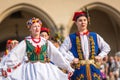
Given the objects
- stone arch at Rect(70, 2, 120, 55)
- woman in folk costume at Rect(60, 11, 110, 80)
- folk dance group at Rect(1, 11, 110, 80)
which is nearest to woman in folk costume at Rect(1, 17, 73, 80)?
folk dance group at Rect(1, 11, 110, 80)

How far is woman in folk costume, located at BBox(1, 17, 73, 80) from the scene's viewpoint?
584 cm

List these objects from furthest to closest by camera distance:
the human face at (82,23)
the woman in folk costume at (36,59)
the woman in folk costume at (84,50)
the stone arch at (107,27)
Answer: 1. the stone arch at (107,27)
2. the human face at (82,23)
3. the woman in folk costume at (84,50)
4. the woman in folk costume at (36,59)

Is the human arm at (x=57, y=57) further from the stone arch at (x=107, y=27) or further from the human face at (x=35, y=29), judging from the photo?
the stone arch at (x=107, y=27)

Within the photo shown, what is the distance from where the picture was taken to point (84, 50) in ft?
20.3

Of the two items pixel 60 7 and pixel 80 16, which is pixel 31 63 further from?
pixel 60 7

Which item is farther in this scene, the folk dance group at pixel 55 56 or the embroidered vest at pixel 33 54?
the embroidered vest at pixel 33 54

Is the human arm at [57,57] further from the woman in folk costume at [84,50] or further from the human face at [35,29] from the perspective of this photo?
the human face at [35,29]

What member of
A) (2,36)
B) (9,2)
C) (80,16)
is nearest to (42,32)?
(80,16)

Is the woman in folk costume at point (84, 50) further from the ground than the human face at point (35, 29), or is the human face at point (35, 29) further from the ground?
the human face at point (35, 29)

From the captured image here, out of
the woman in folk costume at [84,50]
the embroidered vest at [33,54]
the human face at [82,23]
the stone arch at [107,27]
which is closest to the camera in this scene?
the embroidered vest at [33,54]

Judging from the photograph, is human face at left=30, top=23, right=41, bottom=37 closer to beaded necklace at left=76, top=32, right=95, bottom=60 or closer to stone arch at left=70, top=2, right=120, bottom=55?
beaded necklace at left=76, top=32, right=95, bottom=60

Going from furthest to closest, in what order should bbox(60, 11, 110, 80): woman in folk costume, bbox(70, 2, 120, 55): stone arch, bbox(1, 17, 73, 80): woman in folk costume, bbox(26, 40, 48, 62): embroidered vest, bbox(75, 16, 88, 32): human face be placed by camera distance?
bbox(70, 2, 120, 55): stone arch < bbox(75, 16, 88, 32): human face < bbox(60, 11, 110, 80): woman in folk costume < bbox(26, 40, 48, 62): embroidered vest < bbox(1, 17, 73, 80): woman in folk costume

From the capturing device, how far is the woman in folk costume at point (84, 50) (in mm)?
6113

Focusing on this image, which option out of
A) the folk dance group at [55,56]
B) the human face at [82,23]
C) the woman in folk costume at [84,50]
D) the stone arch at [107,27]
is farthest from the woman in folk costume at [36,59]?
the stone arch at [107,27]
